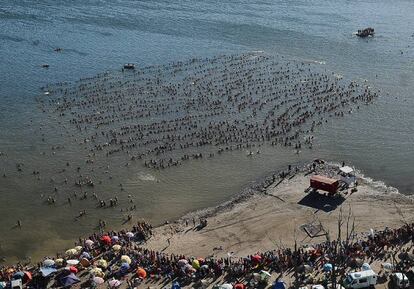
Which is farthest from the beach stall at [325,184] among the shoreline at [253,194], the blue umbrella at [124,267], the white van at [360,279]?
the blue umbrella at [124,267]

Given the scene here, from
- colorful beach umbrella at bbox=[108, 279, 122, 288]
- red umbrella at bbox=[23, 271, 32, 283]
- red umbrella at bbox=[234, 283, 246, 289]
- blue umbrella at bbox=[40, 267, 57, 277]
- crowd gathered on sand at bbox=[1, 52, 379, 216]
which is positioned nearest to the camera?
red umbrella at bbox=[234, 283, 246, 289]

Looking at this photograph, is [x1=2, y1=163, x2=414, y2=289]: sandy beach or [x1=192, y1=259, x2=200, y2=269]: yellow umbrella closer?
[x1=2, y1=163, x2=414, y2=289]: sandy beach

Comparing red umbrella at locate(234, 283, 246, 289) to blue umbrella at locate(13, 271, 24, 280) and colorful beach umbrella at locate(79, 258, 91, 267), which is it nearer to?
colorful beach umbrella at locate(79, 258, 91, 267)

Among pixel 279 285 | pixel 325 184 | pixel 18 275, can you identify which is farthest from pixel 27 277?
pixel 325 184

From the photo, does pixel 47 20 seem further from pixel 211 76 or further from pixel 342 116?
pixel 342 116

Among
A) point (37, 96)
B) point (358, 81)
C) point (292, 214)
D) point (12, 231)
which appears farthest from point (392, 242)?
point (37, 96)

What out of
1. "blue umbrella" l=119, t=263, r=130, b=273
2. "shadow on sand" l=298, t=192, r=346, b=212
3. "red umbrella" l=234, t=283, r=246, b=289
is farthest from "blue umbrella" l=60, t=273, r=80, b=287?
"shadow on sand" l=298, t=192, r=346, b=212

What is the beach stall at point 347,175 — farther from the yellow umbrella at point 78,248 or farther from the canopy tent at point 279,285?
the yellow umbrella at point 78,248
